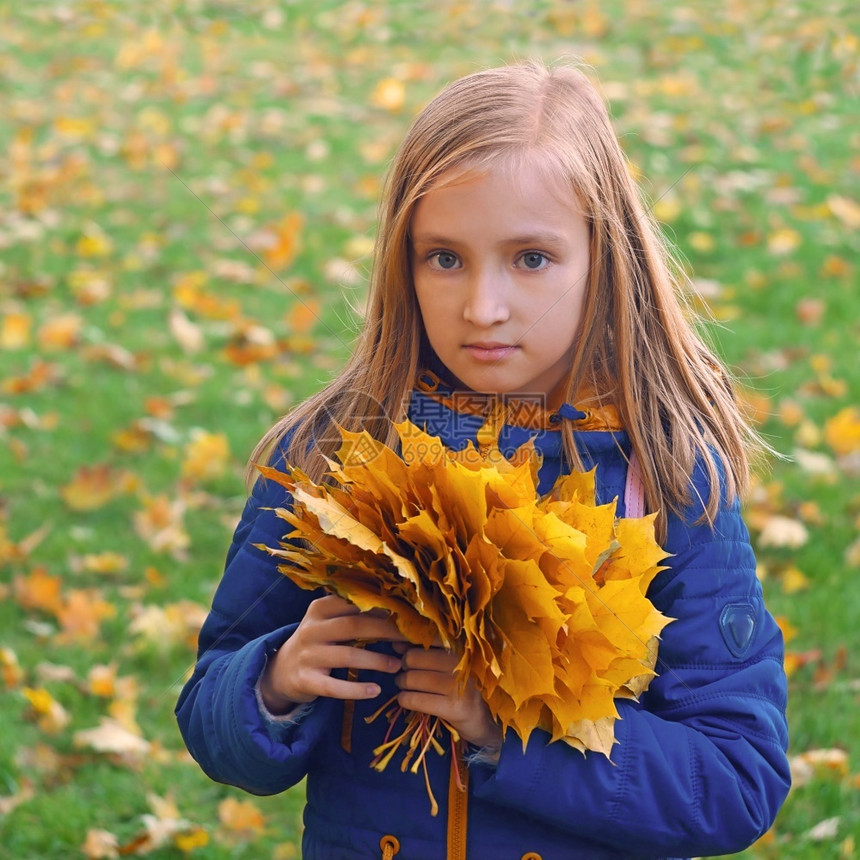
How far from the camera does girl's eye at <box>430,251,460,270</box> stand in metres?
1.65

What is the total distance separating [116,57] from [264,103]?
1.28 m

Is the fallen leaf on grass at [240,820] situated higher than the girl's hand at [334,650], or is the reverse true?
the girl's hand at [334,650]

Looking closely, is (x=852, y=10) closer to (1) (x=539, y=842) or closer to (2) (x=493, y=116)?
(2) (x=493, y=116)

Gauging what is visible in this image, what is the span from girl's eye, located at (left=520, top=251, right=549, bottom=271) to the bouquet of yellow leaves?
0.99ft

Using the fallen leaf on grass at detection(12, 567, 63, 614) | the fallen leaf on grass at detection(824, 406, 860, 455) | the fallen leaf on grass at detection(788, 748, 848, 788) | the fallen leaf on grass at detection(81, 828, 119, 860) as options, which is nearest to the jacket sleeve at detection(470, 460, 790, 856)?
the fallen leaf on grass at detection(788, 748, 848, 788)

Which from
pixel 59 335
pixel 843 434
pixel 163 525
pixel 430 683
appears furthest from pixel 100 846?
pixel 59 335

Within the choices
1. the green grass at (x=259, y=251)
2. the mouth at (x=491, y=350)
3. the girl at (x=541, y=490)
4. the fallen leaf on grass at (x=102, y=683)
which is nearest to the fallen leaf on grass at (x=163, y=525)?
the green grass at (x=259, y=251)

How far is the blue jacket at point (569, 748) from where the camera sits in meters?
1.53

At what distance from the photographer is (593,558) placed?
1.43 metres

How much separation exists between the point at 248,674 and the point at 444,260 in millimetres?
635

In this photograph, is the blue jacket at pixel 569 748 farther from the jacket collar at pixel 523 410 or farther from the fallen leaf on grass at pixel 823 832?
the fallen leaf on grass at pixel 823 832

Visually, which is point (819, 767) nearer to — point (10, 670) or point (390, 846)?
point (390, 846)

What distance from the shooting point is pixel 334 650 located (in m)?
1.52

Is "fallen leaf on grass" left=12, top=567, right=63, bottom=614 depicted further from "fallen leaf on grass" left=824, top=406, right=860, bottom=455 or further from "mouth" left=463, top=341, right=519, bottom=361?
"fallen leaf on grass" left=824, top=406, right=860, bottom=455
